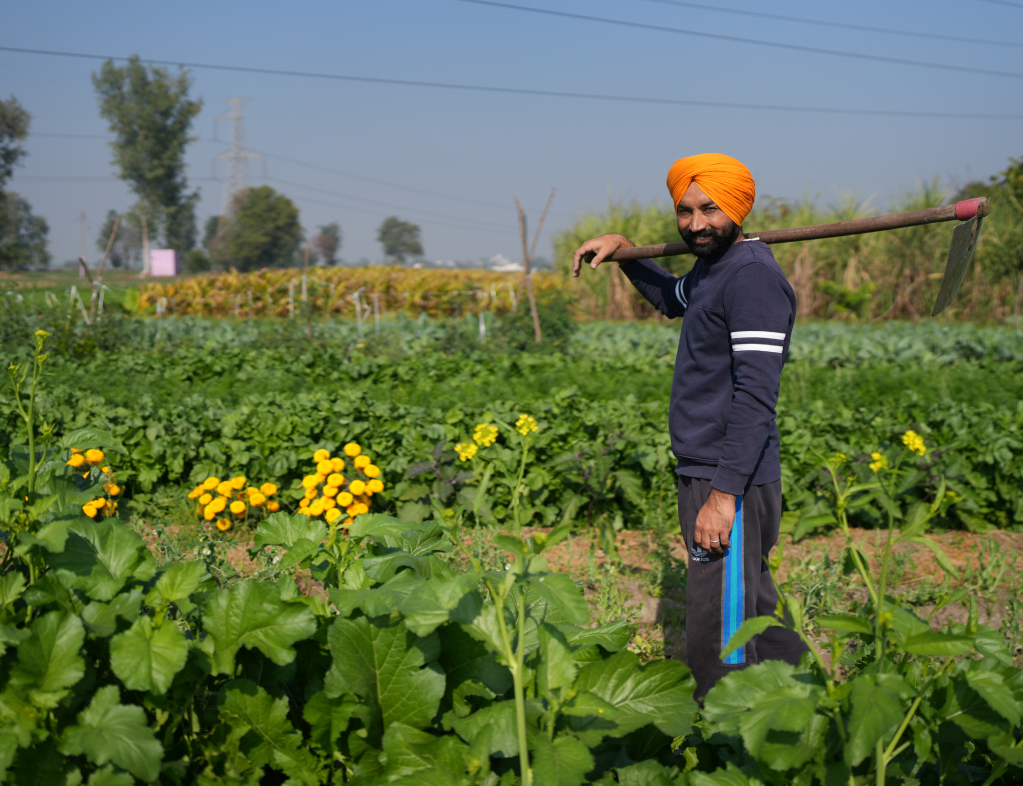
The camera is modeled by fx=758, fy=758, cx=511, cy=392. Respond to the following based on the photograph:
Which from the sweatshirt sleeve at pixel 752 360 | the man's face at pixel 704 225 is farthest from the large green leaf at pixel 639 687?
the man's face at pixel 704 225

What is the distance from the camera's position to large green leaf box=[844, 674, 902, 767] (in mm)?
964

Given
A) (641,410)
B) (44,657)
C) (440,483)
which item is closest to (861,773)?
(44,657)

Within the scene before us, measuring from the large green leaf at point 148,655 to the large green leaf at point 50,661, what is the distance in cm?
6

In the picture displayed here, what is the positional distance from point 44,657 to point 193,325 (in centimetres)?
1271

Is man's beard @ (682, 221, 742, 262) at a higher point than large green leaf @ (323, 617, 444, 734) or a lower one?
higher

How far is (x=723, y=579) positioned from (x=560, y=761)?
1.02 metres

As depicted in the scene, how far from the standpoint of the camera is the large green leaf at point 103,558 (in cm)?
121

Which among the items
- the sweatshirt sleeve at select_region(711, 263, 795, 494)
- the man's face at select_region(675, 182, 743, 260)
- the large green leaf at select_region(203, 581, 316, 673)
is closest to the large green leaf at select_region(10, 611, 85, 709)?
the large green leaf at select_region(203, 581, 316, 673)

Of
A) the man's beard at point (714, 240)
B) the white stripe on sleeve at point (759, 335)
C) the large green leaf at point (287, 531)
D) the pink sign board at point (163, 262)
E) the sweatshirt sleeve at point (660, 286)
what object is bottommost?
the large green leaf at point (287, 531)

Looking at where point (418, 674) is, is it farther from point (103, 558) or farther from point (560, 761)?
point (103, 558)

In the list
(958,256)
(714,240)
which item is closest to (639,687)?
(714,240)

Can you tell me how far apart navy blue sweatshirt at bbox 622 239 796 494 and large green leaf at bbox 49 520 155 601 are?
50.3 inches

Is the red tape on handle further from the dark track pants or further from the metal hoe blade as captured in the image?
the dark track pants

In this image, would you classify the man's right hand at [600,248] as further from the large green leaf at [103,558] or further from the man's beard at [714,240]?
the large green leaf at [103,558]
